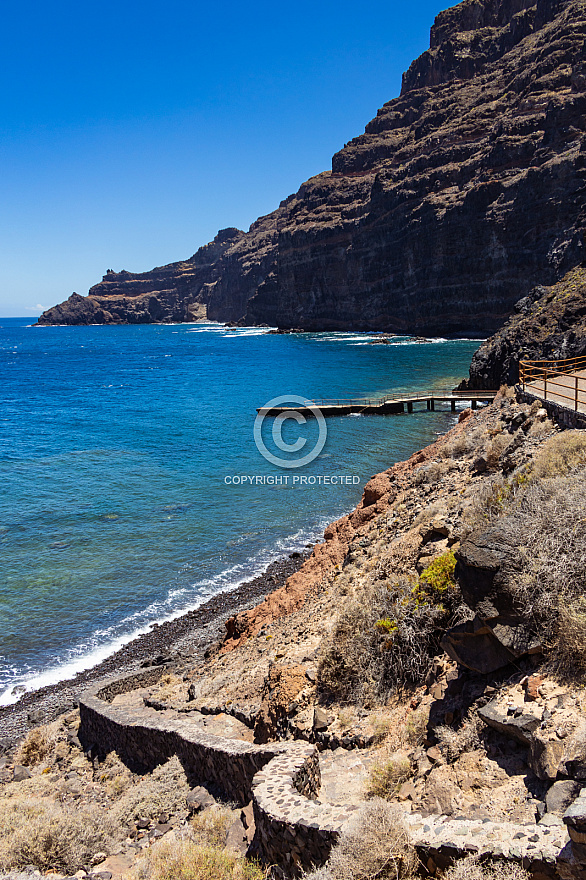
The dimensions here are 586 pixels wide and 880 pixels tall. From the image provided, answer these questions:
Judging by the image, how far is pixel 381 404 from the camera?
43000mm

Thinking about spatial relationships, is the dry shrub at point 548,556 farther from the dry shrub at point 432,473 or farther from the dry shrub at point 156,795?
the dry shrub at point 432,473

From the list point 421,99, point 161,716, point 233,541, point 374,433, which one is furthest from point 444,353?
point 421,99

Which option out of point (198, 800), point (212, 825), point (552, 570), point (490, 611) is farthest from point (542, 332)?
point (212, 825)

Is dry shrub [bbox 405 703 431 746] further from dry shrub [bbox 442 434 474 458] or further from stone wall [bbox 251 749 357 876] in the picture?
dry shrub [bbox 442 434 474 458]

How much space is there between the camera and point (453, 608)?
647cm

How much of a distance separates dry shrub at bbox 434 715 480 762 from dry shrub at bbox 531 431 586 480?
383 cm

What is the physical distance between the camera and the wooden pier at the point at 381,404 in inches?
1671

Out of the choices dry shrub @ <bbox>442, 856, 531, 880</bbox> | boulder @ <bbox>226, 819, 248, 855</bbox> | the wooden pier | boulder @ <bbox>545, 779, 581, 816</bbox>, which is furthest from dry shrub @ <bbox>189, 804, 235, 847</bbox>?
the wooden pier

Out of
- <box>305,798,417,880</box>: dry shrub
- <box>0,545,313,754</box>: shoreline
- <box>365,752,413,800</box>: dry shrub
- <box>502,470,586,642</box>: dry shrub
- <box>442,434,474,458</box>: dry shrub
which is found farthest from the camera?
<box>442,434,474,458</box>: dry shrub

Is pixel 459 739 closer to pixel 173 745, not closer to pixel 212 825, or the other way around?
pixel 212 825

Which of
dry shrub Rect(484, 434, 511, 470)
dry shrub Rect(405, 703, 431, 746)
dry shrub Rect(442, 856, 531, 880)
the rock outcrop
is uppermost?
the rock outcrop

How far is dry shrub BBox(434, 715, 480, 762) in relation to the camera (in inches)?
189

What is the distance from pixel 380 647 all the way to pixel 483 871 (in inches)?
131

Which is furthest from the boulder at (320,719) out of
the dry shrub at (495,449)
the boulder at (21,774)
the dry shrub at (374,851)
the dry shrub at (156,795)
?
the dry shrub at (495,449)
